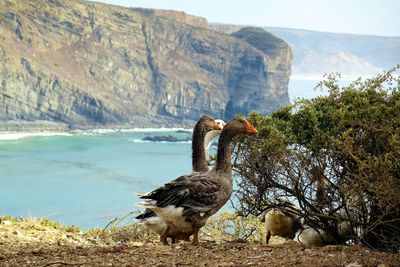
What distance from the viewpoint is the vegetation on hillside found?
901 centimetres

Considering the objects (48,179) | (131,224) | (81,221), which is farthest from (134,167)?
(131,224)

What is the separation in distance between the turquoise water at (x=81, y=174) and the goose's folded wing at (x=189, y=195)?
6769 centimetres

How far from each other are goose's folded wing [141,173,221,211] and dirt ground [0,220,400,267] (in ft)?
1.65

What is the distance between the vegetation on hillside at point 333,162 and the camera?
901 centimetres

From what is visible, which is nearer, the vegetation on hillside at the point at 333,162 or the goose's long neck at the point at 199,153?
the vegetation on hillside at the point at 333,162

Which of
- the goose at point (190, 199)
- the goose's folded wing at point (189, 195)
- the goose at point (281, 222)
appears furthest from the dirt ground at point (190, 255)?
the goose at point (281, 222)

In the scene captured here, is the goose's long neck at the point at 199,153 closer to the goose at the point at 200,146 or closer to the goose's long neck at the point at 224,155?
the goose at the point at 200,146

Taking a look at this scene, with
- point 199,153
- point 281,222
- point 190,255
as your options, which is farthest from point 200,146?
point 190,255

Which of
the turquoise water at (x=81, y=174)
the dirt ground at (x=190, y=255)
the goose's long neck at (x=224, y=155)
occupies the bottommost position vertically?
the turquoise water at (x=81, y=174)

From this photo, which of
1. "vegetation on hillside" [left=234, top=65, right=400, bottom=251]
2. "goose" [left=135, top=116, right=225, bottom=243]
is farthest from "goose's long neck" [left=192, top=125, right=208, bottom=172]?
"vegetation on hillside" [left=234, top=65, right=400, bottom=251]

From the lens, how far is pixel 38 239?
32.9 feet

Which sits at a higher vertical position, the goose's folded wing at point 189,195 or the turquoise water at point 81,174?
the goose's folded wing at point 189,195

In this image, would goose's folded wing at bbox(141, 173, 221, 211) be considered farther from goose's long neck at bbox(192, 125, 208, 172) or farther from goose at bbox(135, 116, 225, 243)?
goose's long neck at bbox(192, 125, 208, 172)

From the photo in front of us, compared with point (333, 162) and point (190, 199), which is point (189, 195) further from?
point (333, 162)
